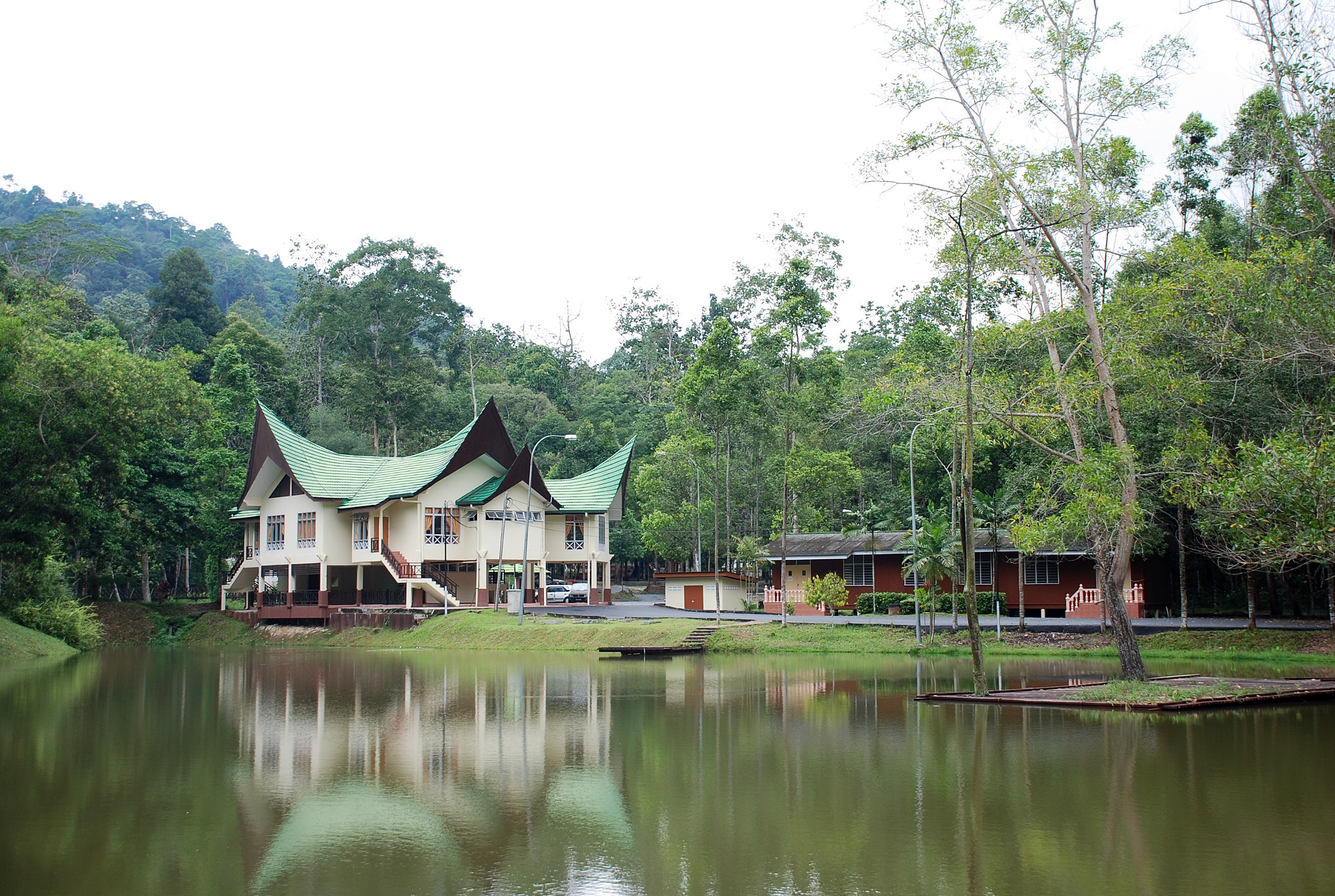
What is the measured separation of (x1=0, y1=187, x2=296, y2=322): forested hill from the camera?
113875 mm

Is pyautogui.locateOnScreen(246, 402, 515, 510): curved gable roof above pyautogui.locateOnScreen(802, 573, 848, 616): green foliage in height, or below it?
above

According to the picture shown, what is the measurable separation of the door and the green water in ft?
81.0

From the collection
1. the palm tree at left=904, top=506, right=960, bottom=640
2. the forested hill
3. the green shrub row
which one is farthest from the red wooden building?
the forested hill

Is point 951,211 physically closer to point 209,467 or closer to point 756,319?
point 756,319

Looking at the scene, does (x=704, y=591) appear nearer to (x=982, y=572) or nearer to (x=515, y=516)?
(x=515, y=516)

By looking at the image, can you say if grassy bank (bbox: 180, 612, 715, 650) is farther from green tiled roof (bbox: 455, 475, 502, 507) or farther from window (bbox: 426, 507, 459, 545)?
green tiled roof (bbox: 455, 475, 502, 507)

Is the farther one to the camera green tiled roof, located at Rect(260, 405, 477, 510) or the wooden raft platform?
green tiled roof, located at Rect(260, 405, 477, 510)

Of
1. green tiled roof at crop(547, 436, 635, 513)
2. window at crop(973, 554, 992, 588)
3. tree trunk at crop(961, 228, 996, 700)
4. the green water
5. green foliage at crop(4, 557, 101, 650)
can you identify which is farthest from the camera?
green tiled roof at crop(547, 436, 635, 513)

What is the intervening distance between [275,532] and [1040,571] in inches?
1369

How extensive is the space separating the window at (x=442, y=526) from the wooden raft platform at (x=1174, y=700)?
29130mm

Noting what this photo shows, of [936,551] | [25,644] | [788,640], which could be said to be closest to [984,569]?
[936,551]

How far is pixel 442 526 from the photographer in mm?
45406

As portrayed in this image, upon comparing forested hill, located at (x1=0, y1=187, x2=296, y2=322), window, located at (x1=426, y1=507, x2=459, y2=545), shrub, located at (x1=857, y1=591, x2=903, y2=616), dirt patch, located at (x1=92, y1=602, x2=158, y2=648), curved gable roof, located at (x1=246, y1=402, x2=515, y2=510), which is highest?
forested hill, located at (x1=0, y1=187, x2=296, y2=322)

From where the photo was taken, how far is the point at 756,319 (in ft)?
159
